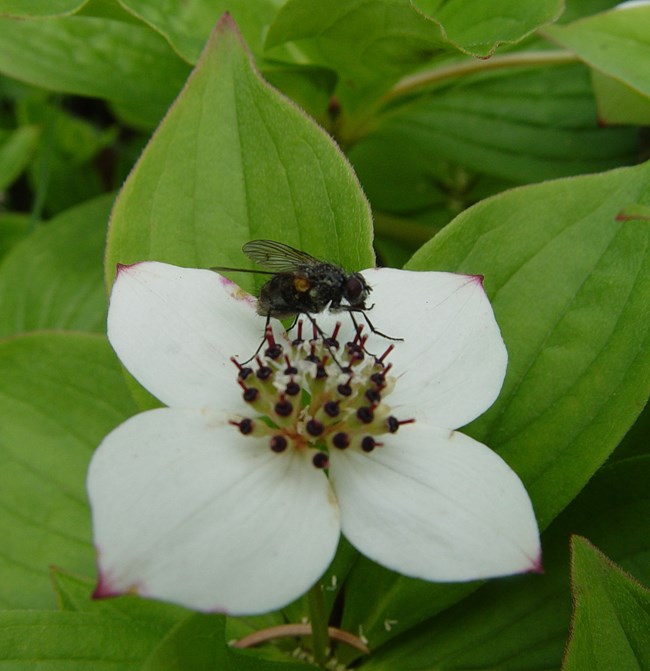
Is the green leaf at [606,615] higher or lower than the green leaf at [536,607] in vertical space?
higher

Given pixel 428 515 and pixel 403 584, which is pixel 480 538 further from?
pixel 403 584

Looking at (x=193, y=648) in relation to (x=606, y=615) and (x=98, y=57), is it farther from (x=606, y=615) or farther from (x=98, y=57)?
(x=98, y=57)

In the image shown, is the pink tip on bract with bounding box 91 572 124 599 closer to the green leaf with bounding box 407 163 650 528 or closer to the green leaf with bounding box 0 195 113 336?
the green leaf with bounding box 407 163 650 528

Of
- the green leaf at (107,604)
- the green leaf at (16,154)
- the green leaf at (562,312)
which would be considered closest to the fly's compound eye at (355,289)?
the green leaf at (562,312)

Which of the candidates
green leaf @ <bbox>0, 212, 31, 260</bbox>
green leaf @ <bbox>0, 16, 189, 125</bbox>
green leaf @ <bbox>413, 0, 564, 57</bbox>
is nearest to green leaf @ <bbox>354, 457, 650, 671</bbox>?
green leaf @ <bbox>413, 0, 564, 57</bbox>

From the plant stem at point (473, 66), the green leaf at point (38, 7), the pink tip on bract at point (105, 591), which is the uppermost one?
the green leaf at point (38, 7)

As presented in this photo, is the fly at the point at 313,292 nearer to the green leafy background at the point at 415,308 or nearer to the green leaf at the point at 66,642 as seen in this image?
the green leafy background at the point at 415,308
